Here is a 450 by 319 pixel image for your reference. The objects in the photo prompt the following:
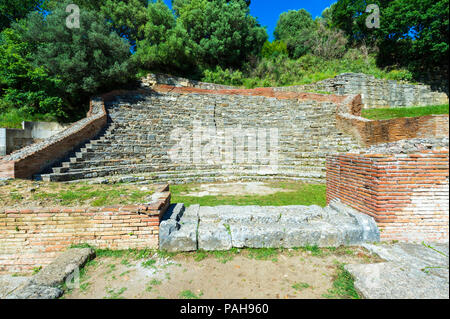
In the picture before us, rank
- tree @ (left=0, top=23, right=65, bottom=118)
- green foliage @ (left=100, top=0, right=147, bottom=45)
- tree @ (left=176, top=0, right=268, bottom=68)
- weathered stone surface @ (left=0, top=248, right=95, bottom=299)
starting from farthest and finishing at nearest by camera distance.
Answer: tree @ (left=176, top=0, right=268, bottom=68) < green foliage @ (left=100, top=0, right=147, bottom=45) < tree @ (left=0, top=23, right=65, bottom=118) < weathered stone surface @ (left=0, top=248, right=95, bottom=299)

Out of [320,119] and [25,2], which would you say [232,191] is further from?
[25,2]

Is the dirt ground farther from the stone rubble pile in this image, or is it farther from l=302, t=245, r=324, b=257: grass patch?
the stone rubble pile

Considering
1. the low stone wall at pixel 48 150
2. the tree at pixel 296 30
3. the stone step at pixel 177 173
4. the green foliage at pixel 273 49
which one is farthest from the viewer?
the tree at pixel 296 30

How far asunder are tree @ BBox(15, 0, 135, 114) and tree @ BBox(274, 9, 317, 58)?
18680 mm

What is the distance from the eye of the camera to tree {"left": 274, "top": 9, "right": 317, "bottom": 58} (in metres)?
21.0

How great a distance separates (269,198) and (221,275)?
129 inches

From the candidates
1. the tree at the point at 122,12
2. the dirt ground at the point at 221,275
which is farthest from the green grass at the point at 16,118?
the tree at the point at 122,12

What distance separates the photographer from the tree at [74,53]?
30.2ft

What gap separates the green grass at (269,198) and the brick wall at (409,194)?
200 cm

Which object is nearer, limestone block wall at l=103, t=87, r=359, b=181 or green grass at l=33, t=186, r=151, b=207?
green grass at l=33, t=186, r=151, b=207

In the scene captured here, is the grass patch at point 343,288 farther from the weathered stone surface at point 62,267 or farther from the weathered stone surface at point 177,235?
the weathered stone surface at point 62,267

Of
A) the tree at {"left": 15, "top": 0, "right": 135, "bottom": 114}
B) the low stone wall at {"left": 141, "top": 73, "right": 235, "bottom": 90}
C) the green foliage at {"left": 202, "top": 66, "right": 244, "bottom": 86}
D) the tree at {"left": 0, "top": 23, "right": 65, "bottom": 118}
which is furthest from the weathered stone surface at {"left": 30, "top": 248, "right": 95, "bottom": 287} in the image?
the green foliage at {"left": 202, "top": 66, "right": 244, "bottom": 86}

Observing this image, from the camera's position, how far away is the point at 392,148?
9.37 ft

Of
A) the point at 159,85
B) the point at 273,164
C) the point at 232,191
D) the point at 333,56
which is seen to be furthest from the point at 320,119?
the point at 333,56
